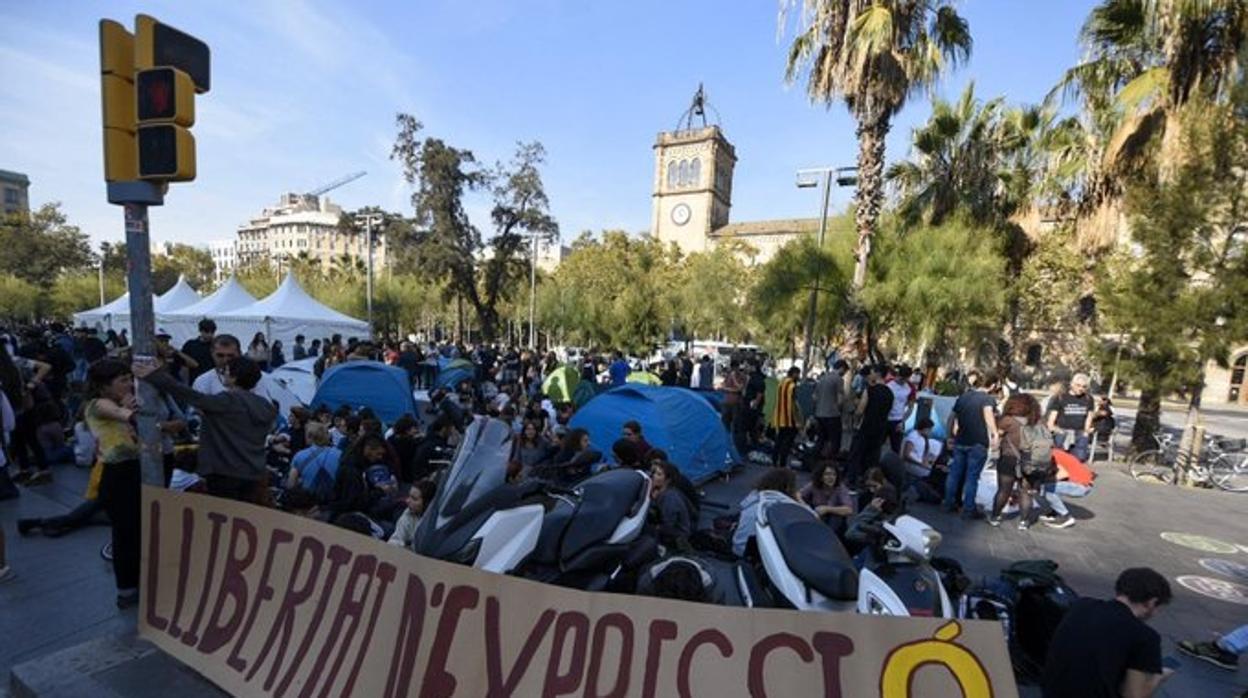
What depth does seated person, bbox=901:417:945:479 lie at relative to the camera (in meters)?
7.99

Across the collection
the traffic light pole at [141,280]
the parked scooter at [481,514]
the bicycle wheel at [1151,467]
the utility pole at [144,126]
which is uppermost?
the utility pole at [144,126]

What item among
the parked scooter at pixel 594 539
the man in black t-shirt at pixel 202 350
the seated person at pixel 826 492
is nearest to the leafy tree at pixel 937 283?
the seated person at pixel 826 492

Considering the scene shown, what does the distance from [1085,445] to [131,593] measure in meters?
13.6

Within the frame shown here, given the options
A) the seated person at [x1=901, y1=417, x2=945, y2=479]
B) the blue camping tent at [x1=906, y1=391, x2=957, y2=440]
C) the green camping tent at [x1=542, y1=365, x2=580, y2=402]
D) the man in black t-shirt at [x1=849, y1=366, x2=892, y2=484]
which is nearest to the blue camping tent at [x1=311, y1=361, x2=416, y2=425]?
the green camping tent at [x1=542, y1=365, x2=580, y2=402]

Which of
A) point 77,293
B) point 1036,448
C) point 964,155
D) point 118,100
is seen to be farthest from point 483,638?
point 77,293

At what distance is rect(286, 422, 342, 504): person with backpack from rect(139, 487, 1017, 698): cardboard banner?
2.50 metres

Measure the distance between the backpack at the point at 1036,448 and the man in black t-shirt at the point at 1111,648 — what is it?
14.4 feet

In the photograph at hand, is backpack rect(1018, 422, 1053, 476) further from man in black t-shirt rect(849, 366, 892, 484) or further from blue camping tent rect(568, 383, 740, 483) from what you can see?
blue camping tent rect(568, 383, 740, 483)

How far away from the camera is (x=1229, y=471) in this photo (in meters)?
9.68

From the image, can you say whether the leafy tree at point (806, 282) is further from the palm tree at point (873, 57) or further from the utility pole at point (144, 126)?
the utility pole at point (144, 126)

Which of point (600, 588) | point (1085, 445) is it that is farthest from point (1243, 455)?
point (600, 588)

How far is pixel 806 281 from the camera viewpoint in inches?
681

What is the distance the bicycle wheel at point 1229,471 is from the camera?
9531 mm

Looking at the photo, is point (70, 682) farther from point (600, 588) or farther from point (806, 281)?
point (806, 281)
